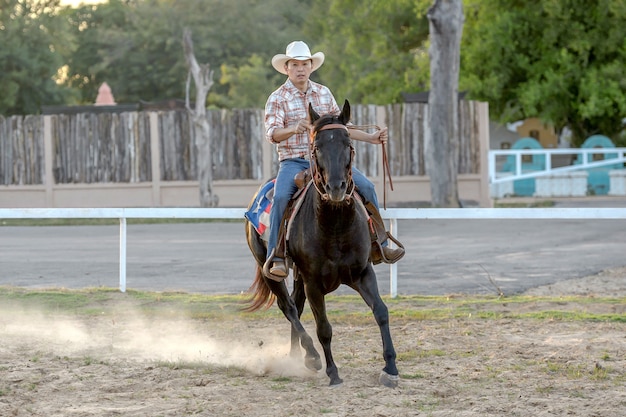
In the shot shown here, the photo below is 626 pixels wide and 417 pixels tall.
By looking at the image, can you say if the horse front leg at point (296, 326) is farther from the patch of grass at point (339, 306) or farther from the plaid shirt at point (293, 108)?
the patch of grass at point (339, 306)

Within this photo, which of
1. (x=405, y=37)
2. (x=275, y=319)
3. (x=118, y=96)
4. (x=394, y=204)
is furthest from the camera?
(x=118, y=96)

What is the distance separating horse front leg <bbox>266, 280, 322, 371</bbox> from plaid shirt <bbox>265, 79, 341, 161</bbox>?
3.89 feet

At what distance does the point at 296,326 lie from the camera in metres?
8.85

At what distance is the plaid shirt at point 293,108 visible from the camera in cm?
898

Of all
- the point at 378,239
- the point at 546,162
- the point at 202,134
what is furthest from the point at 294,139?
the point at 546,162

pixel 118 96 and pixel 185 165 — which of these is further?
pixel 118 96

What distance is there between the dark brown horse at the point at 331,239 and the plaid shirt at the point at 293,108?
0.75 metres

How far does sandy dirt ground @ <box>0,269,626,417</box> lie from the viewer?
23.5 ft

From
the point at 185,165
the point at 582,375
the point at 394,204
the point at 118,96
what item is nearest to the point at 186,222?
the point at 185,165

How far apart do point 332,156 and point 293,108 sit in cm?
154

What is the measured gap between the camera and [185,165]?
1147 inches

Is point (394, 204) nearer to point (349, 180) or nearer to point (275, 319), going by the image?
point (275, 319)

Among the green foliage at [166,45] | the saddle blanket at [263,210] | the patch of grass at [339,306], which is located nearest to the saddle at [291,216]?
the saddle blanket at [263,210]

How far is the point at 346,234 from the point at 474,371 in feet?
4.77
